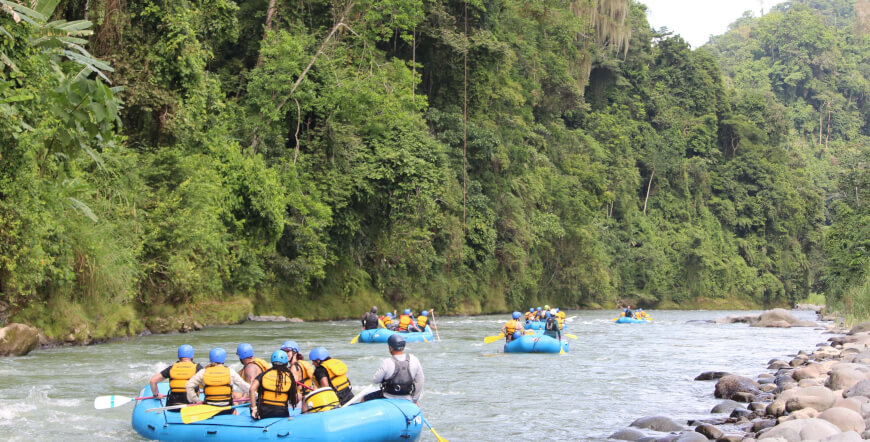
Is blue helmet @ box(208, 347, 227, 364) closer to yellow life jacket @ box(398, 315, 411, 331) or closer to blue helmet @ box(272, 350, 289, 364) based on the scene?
blue helmet @ box(272, 350, 289, 364)

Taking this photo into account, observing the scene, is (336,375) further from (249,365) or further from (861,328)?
(861,328)

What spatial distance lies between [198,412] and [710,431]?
597 centimetres

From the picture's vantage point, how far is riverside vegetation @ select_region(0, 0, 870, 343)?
15555mm

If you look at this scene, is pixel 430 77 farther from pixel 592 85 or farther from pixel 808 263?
pixel 808 263

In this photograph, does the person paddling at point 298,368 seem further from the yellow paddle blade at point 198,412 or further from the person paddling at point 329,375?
the yellow paddle blade at point 198,412

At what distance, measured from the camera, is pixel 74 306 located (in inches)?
696

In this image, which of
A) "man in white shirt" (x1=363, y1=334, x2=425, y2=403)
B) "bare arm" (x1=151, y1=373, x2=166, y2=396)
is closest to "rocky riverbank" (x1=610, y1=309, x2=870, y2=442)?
"man in white shirt" (x1=363, y1=334, x2=425, y2=403)

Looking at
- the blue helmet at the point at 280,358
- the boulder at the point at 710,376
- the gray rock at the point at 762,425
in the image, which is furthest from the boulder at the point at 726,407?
the blue helmet at the point at 280,358

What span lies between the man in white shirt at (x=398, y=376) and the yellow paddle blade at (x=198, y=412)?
1.83 meters

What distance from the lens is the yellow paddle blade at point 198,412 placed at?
909 cm

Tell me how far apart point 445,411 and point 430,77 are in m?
27.9

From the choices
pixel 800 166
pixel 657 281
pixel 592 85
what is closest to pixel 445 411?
pixel 657 281

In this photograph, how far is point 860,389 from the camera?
404 inches

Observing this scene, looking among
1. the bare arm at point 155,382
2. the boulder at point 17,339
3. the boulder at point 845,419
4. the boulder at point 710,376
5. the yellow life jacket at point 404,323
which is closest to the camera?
the boulder at point 845,419
